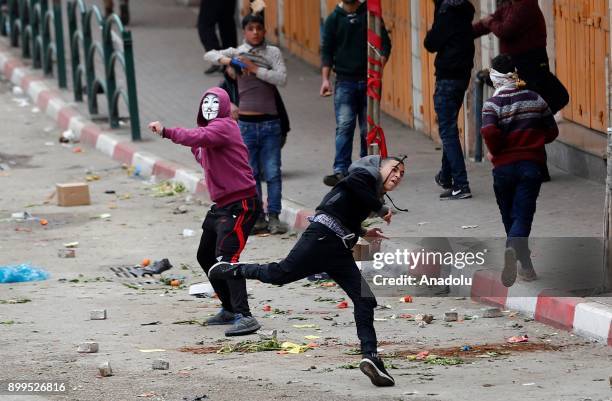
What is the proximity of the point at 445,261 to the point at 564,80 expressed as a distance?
143 inches

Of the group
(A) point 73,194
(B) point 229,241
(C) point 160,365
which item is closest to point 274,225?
(A) point 73,194

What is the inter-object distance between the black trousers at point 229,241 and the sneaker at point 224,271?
21cm

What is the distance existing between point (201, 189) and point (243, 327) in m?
5.21

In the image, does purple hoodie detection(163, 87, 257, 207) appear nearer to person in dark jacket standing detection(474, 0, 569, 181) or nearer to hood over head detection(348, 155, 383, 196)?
hood over head detection(348, 155, 383, 196)

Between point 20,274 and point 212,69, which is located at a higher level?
point 20,274

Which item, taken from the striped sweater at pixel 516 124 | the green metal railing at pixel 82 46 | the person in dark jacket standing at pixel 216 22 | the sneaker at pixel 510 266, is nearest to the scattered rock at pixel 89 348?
the sneaker at pixel 510 266

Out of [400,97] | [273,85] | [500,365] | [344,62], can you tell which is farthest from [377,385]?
[400,97]

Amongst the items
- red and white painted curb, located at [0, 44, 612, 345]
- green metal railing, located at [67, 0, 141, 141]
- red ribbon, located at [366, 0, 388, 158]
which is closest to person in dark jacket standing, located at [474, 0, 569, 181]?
red ribbon, located at [366, 0, 388, 158]

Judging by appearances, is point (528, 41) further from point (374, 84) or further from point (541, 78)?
point (374, 84)

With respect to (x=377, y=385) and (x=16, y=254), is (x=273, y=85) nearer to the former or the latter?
(x=16, y=254)

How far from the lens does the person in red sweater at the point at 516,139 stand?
9.42 metres

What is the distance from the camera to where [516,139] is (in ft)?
31.1

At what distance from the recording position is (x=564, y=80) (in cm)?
1346

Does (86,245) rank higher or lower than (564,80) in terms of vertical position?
lower
